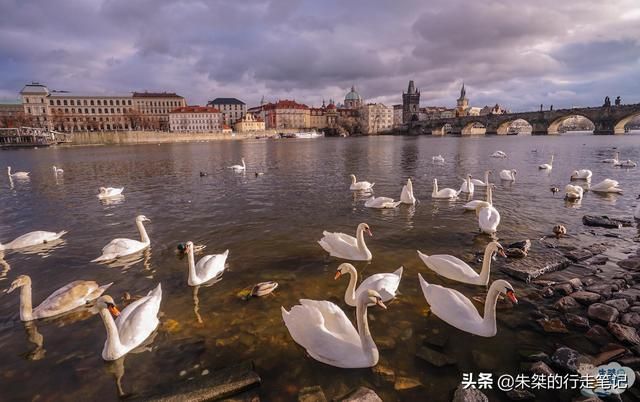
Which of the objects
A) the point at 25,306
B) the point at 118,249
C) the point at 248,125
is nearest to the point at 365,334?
the point at 25,306

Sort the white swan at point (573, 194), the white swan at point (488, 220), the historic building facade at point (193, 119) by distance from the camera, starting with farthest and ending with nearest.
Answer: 1. the historic building facade at point (193, 119)
2. the white swan at point (573, 194)
3. the white swan at point (488, 220)

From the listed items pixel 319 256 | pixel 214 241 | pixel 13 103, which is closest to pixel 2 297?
pixel 214 241

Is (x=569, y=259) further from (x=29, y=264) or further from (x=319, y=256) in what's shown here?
(x=29, y=264)

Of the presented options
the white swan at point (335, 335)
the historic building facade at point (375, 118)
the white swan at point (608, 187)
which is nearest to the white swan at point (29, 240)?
the white swan at point (335, 335)

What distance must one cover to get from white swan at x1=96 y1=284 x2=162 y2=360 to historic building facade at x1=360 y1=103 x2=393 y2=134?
174 meters

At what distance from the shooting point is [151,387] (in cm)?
438

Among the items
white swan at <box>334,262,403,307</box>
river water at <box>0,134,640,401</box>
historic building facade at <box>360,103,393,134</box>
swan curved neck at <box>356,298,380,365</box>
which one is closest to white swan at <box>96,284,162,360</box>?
river water at <box>0,134,640,401</box>

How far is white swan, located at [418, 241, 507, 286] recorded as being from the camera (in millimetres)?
6504

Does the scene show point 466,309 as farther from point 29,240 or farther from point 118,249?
point 29,240

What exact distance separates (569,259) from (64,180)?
30.7 meters

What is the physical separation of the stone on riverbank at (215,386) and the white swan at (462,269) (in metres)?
4.59

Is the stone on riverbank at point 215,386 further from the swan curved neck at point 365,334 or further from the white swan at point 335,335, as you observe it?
the swan curved neck at point 365,334

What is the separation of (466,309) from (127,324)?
222 inches

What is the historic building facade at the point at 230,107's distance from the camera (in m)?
174
